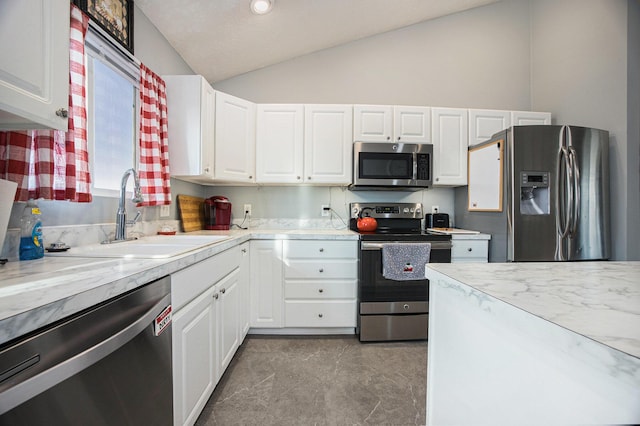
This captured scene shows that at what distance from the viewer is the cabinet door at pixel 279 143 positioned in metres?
2.52

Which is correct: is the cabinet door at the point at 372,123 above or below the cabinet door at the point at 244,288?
above

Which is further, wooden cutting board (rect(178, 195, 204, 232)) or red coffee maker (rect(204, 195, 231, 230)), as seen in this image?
red coffee maker (rect(204, 195, 231, 230))

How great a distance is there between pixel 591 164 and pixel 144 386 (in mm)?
3184

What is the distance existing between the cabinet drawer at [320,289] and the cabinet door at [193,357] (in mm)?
866

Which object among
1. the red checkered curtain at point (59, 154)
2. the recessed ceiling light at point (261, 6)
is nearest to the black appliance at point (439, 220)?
the recessed ceiling light at point (261, 6)

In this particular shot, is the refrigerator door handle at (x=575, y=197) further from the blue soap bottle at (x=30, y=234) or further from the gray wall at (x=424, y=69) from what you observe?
the blue soap bottle at (x=30, y=234)

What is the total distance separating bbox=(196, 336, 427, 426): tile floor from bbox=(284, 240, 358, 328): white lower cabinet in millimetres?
183

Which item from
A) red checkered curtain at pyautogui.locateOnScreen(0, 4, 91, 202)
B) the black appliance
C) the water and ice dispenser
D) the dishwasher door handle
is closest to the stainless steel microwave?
the black appliance

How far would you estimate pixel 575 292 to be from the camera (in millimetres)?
567

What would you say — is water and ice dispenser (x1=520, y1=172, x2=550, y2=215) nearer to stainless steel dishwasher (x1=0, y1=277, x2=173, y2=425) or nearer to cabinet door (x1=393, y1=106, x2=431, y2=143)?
cabinet door (x1=393, y1=106, x2=431, y2=143)

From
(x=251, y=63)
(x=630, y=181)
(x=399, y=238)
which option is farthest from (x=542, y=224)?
(x=251, y=63)

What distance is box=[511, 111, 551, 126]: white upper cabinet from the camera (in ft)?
8.75

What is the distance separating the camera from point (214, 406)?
1.49 meters

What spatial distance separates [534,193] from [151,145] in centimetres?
Answer: 292
